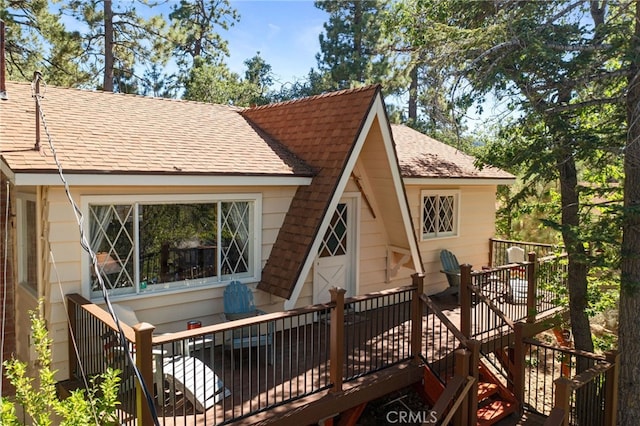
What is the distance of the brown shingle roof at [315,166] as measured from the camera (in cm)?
736

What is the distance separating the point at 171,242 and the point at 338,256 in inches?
125

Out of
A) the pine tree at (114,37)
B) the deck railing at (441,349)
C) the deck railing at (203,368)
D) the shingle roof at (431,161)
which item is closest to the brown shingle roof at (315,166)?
the deck railing at (203,368)

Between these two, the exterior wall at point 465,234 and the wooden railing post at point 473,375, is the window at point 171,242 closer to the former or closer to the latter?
the wooden railing post at point 473,375

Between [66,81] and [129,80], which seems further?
[129,80]

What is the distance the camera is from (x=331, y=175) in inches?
302

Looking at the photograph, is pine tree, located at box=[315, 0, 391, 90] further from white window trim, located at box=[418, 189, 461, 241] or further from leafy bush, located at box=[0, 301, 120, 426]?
leafy bush, located at box=[0, 301, 120, 426]

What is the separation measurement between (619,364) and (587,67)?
4.69 meters

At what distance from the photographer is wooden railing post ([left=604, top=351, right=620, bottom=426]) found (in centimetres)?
703

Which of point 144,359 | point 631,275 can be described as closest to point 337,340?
point 144,359

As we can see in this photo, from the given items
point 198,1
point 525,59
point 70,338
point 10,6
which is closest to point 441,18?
point 525,59

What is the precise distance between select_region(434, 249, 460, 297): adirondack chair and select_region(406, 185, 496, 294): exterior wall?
0.59 feet

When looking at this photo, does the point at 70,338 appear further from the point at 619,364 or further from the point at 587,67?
the point at 587,67

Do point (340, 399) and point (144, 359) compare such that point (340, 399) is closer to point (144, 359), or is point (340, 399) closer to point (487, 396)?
point (144, 359)

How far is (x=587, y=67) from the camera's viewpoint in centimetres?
761
